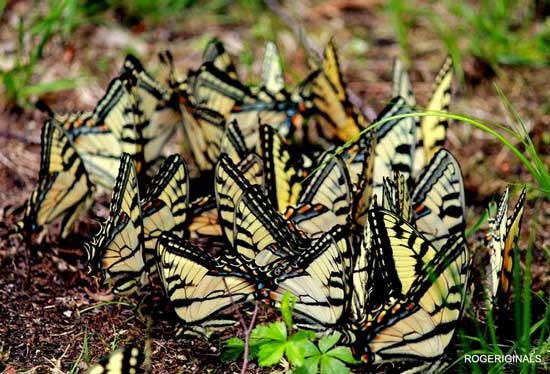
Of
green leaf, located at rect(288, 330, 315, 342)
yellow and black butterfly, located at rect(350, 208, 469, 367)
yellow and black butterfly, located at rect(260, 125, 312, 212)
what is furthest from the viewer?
yellow and black butterfly, located at rect(260, 125, 312, 212)

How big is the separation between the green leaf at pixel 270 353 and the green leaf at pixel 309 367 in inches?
4.6

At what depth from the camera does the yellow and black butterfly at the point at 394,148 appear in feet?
13.1

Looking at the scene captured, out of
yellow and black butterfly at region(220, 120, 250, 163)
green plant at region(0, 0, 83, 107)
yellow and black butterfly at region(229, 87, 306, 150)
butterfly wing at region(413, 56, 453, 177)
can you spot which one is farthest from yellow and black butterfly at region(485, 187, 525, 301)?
green plant at region(0, 0, 83, 107)

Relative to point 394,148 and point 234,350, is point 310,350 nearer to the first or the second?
point 234,350

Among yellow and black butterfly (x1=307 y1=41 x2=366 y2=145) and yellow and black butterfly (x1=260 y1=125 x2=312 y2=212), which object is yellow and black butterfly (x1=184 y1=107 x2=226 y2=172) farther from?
yellow and black butterfly (x1=307 y1=41 x2=366 y2=145)

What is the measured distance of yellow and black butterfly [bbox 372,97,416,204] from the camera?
157 inches

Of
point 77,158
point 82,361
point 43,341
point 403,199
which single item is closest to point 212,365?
point 82,361

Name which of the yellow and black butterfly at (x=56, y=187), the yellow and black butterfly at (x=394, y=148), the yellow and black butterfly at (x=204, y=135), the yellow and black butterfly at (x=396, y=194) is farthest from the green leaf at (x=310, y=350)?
the yellow and black butterfly at (x=56, y=187)

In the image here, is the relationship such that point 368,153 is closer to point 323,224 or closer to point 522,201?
point 323,224

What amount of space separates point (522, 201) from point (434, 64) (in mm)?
2706

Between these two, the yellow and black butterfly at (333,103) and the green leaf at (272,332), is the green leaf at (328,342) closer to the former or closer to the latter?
the green leaf at (272,332)

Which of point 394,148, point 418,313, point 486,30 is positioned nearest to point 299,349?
point 418,313

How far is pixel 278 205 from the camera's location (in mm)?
3842

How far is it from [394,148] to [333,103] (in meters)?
0.52
